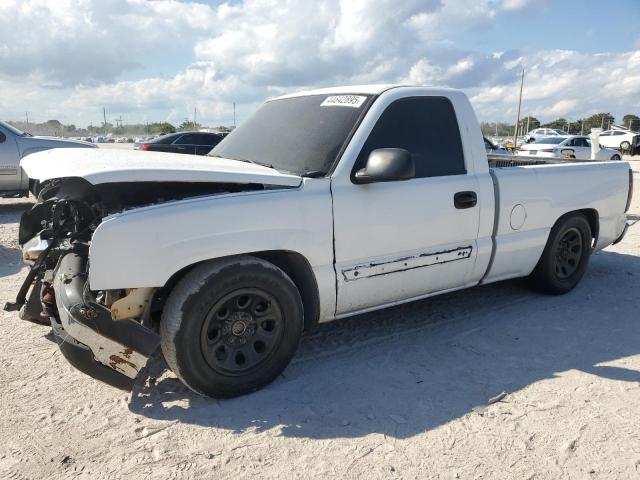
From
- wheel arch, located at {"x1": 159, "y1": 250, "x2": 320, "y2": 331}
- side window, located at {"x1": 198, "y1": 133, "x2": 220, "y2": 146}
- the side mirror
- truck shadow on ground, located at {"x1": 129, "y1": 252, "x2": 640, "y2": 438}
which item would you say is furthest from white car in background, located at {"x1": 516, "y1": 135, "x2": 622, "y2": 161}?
wheel arch, located at {"x1": 159, "y1": 250, "x2": 320, "y2": 331}

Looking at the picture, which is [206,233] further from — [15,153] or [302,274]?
[15,153]

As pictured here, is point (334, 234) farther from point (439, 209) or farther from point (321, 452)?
point (321, 452)

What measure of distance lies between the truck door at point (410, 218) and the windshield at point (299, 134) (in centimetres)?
20

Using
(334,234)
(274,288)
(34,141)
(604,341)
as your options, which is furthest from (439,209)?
(34,141)

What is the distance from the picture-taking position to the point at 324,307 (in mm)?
3510

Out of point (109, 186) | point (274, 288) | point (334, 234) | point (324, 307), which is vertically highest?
point (109, 186)

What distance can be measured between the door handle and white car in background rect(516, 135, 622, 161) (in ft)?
52.8

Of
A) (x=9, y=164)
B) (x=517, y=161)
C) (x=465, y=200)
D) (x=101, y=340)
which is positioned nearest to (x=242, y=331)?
(x=101, y=340)

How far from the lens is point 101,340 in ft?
9.46

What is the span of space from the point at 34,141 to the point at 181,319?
26.8 feet

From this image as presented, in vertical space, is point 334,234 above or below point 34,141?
below

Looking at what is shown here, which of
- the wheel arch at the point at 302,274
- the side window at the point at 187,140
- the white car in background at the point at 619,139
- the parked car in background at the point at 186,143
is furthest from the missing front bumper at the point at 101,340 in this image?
the white car in background at the point at 619,139

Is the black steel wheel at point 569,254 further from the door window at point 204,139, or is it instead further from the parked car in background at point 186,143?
the door window at point 204,139

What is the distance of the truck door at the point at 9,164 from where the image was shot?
9109mm
